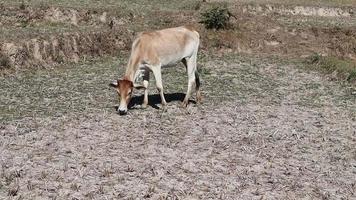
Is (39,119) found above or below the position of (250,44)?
above

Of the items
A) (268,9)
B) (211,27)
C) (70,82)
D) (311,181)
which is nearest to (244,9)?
(268,9)

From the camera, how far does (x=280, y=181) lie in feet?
52.0

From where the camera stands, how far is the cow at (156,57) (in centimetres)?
Answer: 2088

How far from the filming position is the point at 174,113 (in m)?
22.7

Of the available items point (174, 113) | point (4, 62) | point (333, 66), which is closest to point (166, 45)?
point (174, 113)

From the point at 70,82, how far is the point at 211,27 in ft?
50.7

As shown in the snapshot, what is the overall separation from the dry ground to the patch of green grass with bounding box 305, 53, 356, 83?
1694 millimetres

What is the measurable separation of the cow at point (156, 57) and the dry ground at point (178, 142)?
1.06 metres

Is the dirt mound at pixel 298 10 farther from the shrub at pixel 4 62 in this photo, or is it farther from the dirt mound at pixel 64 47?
the shrub at pixel 4 62

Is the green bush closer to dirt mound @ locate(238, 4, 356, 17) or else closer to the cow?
dirt mound @ locate(238, 4, 356, 17)

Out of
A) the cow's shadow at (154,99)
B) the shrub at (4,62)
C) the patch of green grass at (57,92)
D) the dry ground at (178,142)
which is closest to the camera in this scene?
the dry ground at (178,142)

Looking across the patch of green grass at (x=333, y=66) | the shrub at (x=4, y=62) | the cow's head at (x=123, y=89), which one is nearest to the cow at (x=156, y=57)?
the cow's head at (x=123, y=89)

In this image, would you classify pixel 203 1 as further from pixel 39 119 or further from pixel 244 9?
pixel 39 119

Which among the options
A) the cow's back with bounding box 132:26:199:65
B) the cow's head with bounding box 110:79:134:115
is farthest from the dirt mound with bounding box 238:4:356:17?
the cow's head with bounding box 110:79:134:115
